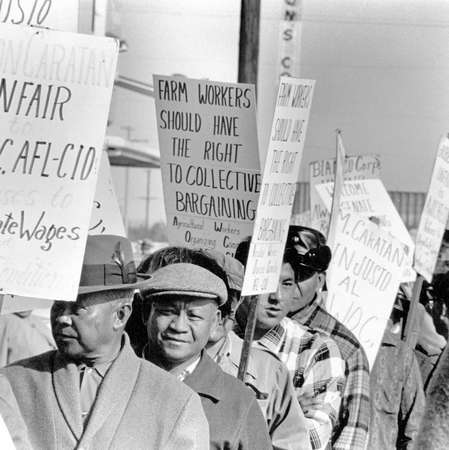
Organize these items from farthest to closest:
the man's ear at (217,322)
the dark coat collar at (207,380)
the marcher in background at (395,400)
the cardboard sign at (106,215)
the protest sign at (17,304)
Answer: the marcher in background at (395,400) < the cardboard sign at (106,215) < the protest sign at (17,304) < the man's ear at (217,322) < the dark coat collar at (207,380)

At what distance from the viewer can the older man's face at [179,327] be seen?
511 cm

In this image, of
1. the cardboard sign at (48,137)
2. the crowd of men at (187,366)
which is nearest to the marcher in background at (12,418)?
the crowd of men at (187,366)

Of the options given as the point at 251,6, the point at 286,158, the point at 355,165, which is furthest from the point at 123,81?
the point at 286,158

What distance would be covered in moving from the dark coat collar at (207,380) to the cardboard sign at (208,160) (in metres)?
1.38

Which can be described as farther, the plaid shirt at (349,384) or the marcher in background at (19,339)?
the marcher in background at (19,339)

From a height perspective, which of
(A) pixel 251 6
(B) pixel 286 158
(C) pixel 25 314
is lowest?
(C) pixel 25 314

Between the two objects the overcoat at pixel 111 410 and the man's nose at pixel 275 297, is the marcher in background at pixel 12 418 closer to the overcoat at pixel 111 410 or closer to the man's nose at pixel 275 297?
the overcoat at pixel 111 410

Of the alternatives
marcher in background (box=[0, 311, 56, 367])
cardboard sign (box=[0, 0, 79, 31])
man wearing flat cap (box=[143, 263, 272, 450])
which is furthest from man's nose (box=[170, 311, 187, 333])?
marcher in background (box=[0, 311, 56, 367])

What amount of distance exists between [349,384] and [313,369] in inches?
18.0

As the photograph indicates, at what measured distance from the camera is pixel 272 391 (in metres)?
5.50

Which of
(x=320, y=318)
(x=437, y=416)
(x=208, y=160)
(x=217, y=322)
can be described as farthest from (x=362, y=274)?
(x=437, y=416)

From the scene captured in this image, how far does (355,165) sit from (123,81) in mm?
20023

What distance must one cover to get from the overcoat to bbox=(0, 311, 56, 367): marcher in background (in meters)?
4.72

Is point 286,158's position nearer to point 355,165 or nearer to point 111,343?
point 111,343
